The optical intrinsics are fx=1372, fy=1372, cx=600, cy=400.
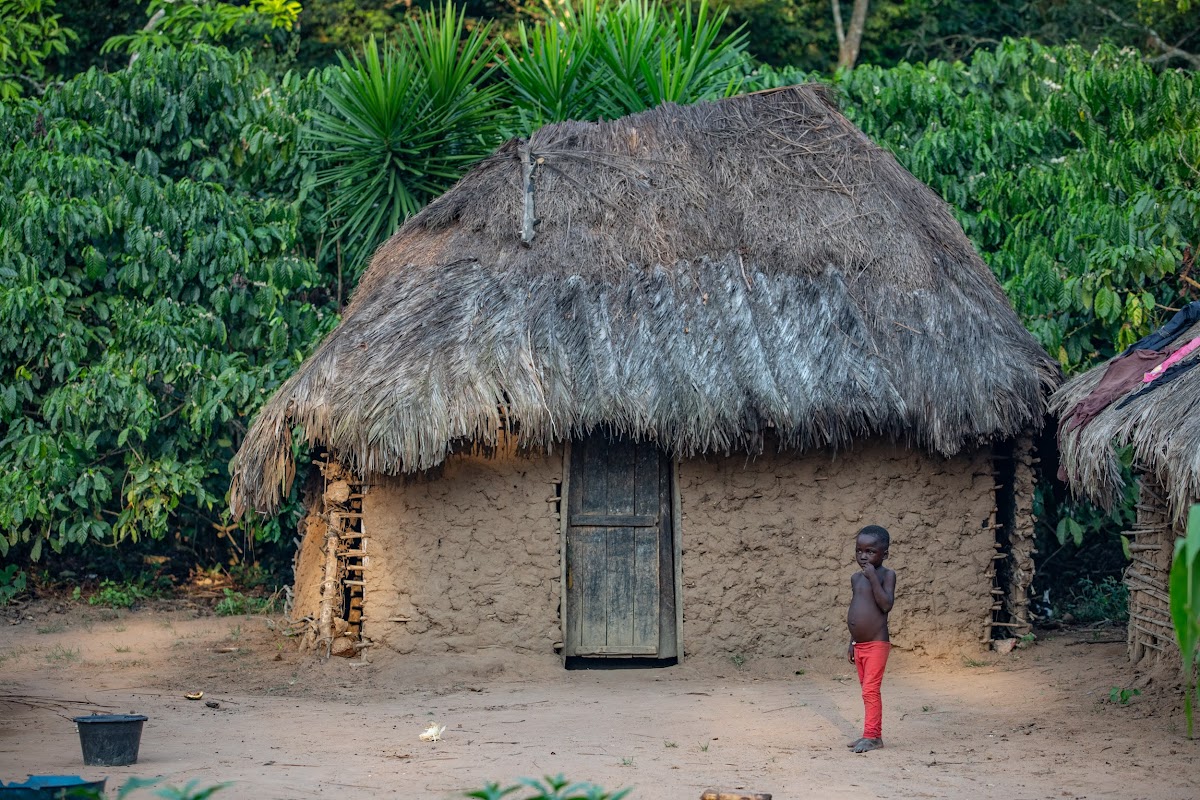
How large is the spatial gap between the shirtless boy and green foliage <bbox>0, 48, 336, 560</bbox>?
17.9ft

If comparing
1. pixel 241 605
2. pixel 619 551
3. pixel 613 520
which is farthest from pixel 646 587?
pixel 241 605

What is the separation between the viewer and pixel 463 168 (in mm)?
10750

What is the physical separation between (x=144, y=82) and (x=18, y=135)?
3.50ft

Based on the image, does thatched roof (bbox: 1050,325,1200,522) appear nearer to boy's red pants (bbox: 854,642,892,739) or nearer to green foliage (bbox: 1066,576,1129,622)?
boy's red pants (bbox: 854,642,892,739)

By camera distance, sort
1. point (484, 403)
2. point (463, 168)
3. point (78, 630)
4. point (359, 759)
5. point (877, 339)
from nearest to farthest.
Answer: point (359, 759), point (484, 403), point (877, 339), point (78, 630), point (463, 168)

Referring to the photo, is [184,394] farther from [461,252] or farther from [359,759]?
[359,759]

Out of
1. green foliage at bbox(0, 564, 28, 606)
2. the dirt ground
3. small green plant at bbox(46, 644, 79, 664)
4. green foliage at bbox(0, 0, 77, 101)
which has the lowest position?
the dirt ground

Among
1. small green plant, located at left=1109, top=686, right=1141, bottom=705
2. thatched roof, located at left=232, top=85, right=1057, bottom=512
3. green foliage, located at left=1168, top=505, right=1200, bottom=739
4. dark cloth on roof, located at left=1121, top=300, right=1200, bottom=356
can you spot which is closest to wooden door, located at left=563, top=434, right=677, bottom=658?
thatched roof, located at left=232, top=85, right=1057, bottom=512

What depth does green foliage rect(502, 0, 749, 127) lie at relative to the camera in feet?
34.9

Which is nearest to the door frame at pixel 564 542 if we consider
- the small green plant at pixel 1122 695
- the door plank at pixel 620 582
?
the door plank at pixel 620 582

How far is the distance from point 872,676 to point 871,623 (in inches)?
10.0

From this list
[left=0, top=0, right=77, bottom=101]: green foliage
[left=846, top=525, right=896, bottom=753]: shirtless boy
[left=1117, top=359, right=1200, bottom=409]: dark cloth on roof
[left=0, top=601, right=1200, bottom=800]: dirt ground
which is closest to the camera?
[left=0, top=601, right=1200, bottom=800]: dirt ground

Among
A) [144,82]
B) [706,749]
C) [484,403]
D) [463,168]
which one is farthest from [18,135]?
[706,749]

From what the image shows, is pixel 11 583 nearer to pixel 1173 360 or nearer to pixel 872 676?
pixel 872 676
